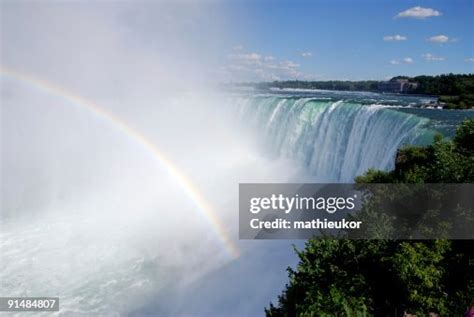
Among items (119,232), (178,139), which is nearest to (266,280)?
(119,232)

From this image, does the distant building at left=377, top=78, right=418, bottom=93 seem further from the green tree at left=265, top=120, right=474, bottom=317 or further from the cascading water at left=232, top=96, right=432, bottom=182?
the green tree at left=265, top=120, right=474, bottom=317

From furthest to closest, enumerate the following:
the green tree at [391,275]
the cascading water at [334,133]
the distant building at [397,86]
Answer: the distant building at [397,86] → the cascading water at [334,133] → the green tree at [391,275]

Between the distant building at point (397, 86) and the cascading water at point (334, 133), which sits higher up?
the distant building at point (397, 86)

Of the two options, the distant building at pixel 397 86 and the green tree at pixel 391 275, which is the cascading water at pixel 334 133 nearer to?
the green tree at pixel 391 275

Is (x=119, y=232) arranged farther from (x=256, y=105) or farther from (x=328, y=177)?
(x=256, y=105)

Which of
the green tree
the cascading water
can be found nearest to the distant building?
the cascading water

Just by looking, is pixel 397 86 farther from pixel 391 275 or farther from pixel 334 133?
pixel 391 275

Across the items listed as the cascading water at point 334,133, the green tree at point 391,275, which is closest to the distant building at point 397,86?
the cascading water at point 334,133
